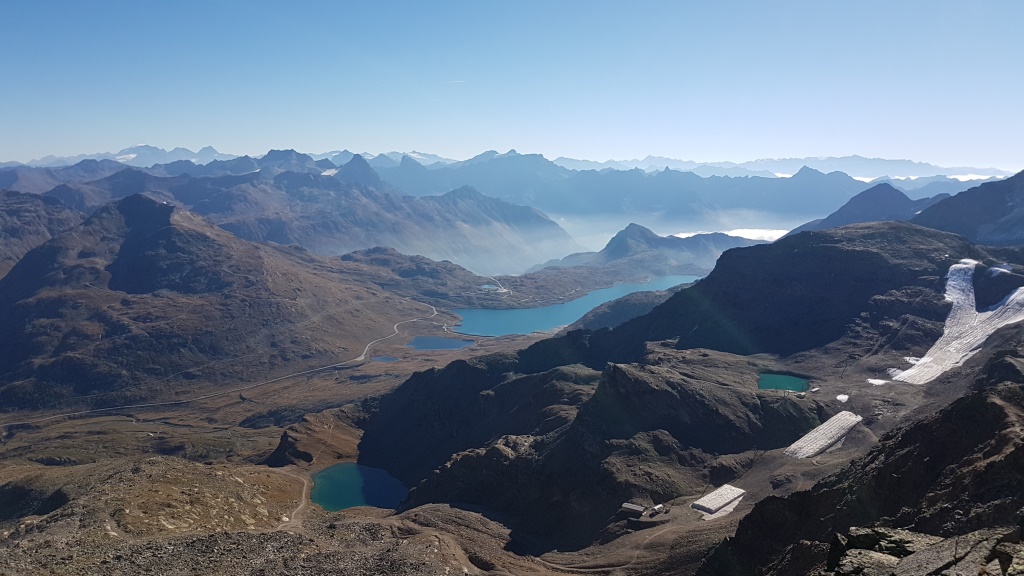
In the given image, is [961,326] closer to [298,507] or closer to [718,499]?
[718,499]

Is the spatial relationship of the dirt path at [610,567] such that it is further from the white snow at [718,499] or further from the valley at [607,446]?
the white snow at [718,499]

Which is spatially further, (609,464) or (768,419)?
(768,419)

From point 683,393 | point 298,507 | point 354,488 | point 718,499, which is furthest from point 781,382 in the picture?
point 298,507

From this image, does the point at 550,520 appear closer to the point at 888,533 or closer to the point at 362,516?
the point at 362,516

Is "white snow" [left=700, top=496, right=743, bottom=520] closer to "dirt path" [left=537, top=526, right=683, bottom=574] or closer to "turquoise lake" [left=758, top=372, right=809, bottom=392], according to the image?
"dirt path" [left=537, top=526, right=683, bottom=574]

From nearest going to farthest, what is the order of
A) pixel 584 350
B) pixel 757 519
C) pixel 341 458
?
pixel 757 519, pixel 341 458, pixel 584 350

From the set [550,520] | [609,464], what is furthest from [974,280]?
[550,520]
